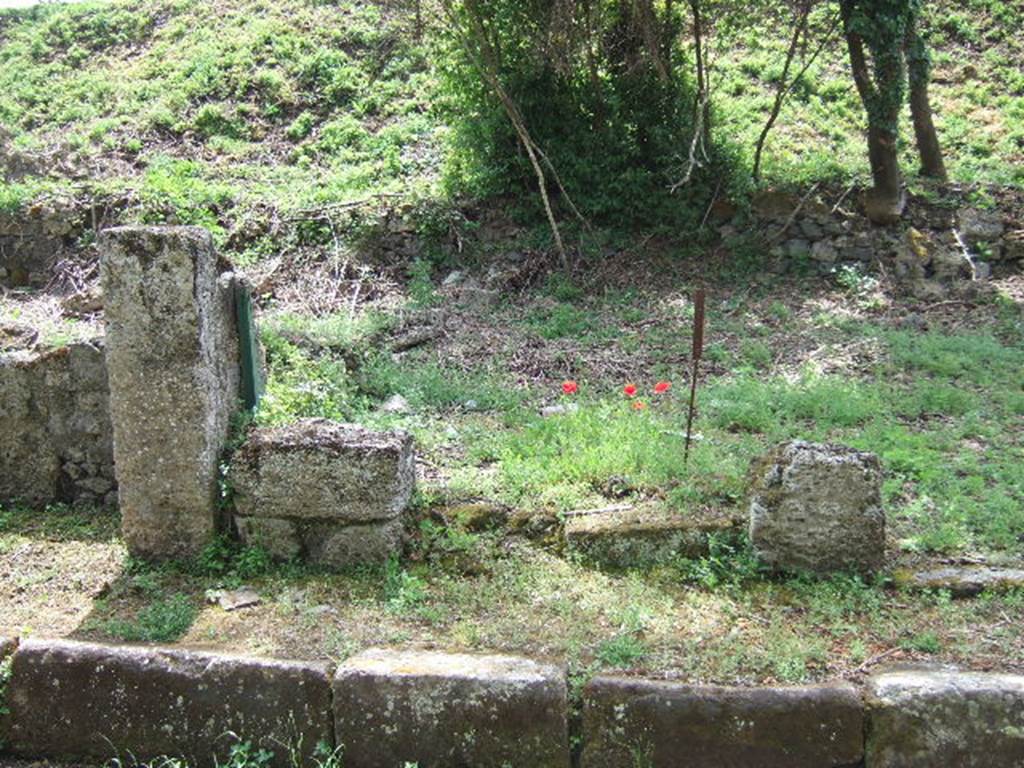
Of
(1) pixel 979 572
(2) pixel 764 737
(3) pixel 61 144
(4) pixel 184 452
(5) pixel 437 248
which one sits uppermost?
(3) pixel 61 144

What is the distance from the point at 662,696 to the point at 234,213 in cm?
906

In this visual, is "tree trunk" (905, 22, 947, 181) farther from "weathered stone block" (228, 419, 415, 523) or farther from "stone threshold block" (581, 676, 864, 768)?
"stone threshold block" (581, 676, 864, 768)

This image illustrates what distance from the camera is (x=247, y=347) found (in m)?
5.23

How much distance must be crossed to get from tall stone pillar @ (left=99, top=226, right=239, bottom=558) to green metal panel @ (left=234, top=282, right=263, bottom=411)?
0.48 feet

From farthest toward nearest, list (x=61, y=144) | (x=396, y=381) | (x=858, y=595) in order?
1. (x=61, y=144)
2. (x=396, y=381)
3. (x=858, y=595)

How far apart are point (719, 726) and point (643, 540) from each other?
4.29 feet

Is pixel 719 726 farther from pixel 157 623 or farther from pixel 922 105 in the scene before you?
pixel 922 105

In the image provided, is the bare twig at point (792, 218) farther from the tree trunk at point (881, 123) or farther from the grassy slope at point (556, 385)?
the tree trunk at point (881, 123)

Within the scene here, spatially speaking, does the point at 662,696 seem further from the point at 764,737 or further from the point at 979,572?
the point at 979,572

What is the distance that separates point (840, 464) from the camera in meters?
4.55

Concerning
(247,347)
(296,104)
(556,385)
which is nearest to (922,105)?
(556,385)

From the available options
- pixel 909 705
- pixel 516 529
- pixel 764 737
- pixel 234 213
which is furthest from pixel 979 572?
pixel 234 213

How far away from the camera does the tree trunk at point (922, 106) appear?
10609 mm

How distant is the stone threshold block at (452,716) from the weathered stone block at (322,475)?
3.78 ft
